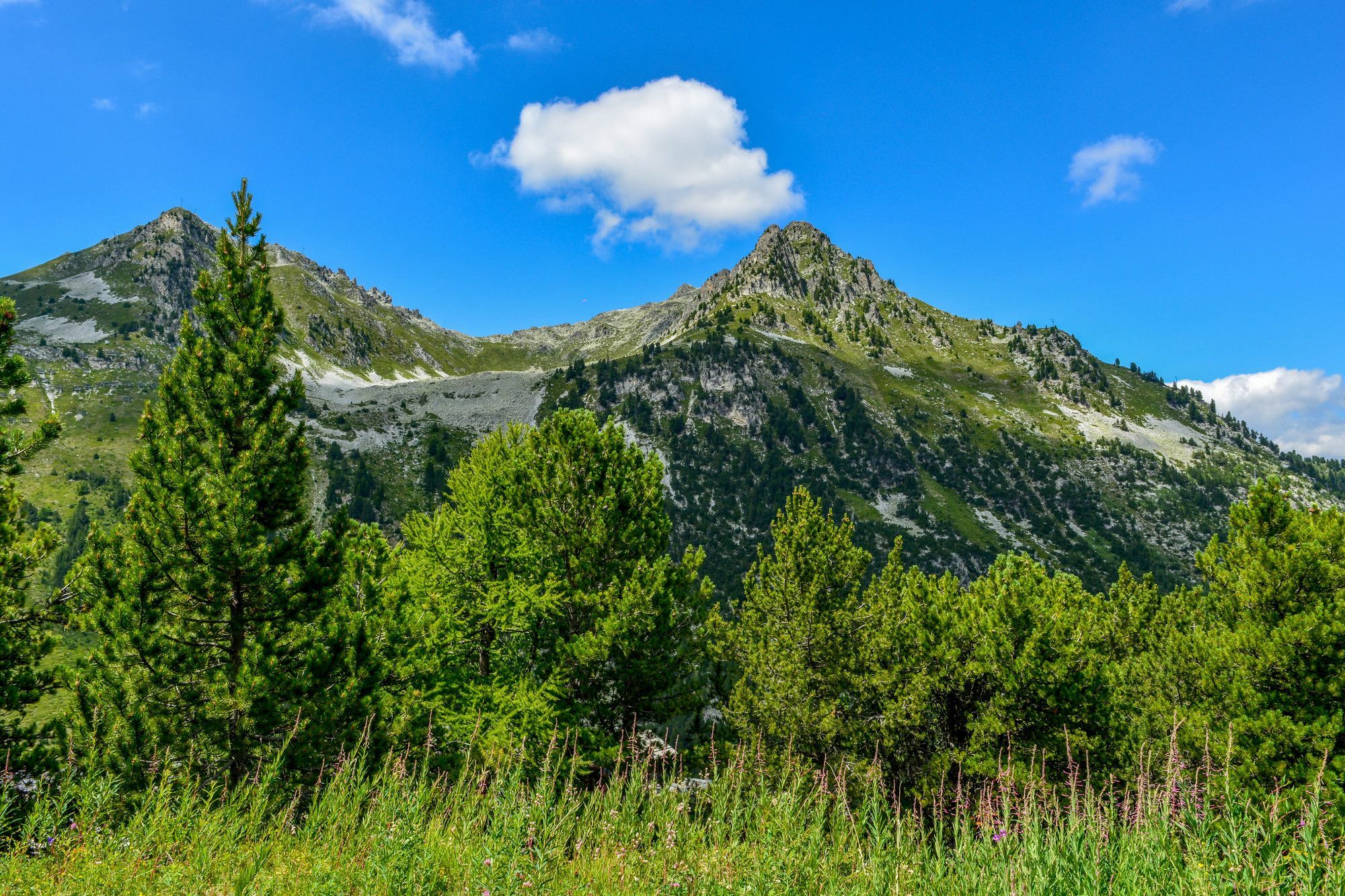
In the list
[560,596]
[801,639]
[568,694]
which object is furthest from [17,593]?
[801,639]

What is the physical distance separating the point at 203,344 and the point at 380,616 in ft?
25.6

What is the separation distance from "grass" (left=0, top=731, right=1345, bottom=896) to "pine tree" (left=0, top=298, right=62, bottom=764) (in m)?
7.62

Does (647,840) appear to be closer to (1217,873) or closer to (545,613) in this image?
(1217,873)

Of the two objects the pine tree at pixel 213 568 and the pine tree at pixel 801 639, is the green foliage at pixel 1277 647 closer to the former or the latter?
the pine tree at pixel 801 639

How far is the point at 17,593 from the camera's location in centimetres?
1366

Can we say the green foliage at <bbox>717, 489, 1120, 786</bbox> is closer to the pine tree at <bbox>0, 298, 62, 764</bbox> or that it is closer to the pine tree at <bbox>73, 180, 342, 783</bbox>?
the pine tree at <bbox>73, 180, 342, 783</bbox>

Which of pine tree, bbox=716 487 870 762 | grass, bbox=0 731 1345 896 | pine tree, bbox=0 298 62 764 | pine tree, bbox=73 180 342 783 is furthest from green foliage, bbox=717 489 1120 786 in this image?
pine tree, bbox=0 298 62 764

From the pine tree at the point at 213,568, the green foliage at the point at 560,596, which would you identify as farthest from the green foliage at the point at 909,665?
the pine tree at the point at 213,568

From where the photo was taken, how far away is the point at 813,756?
21.2m

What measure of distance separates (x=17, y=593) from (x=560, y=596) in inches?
500

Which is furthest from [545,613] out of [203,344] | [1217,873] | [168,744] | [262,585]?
[1217,873]

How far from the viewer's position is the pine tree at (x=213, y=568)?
11969mm

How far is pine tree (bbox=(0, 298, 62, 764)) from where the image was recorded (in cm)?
1309

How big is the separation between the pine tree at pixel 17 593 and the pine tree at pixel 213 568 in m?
1.77
